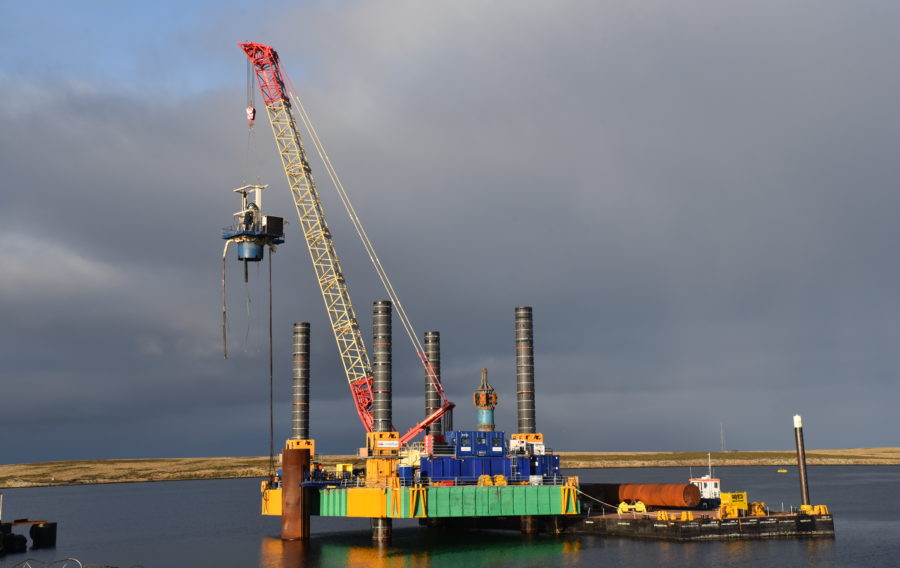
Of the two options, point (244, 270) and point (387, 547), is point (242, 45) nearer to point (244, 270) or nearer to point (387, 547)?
point (244, 270)

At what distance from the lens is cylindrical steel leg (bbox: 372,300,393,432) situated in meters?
76.7

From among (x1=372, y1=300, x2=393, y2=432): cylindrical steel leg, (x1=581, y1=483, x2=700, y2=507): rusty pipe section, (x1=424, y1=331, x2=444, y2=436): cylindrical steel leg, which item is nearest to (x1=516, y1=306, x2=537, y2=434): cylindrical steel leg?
(x1=581, y1=483, x2=700, y2=507): rusty pipe section

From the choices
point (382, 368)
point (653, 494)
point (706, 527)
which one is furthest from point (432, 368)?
point (706, 527)

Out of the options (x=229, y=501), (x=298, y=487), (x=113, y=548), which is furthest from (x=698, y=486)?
(x=229, y=501)

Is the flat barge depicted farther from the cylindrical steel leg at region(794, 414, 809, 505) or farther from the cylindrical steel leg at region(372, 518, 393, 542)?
the cylindrical steel leg at region(372, 518, 393, 542)

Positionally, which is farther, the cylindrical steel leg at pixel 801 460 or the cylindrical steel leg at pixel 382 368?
the cylindrical steel leg at pixel 801 460

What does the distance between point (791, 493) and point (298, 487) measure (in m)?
107

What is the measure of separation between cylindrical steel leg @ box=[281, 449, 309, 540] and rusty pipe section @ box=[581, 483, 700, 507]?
30.1 m

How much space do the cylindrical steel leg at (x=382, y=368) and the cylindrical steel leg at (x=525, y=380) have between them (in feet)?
43.7

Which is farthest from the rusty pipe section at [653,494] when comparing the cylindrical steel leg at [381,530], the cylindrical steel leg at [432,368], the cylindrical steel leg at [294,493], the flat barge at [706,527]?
the cylindrical steel leg at [294,493]

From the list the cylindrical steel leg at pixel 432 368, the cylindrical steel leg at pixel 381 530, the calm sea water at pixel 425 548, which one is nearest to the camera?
the calm sea water at pixel 425 548

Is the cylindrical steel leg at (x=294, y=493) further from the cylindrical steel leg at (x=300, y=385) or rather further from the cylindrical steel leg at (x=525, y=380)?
the cylindrical steel leg at (x=525, y=380)

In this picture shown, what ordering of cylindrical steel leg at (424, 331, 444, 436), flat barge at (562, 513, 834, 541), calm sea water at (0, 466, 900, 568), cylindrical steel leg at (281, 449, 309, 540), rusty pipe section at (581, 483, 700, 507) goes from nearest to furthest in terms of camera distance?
calm sea water at (0, 466, 900, 568), flat barge at (562, 513, 834, 541), cylindrical steel leg at (281, 449, 309, 540), rusty pipe section at (581, 483, 700, 507), cylindrical steel leg at (424, 331, 444, 436)

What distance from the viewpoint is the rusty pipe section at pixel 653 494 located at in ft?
263
